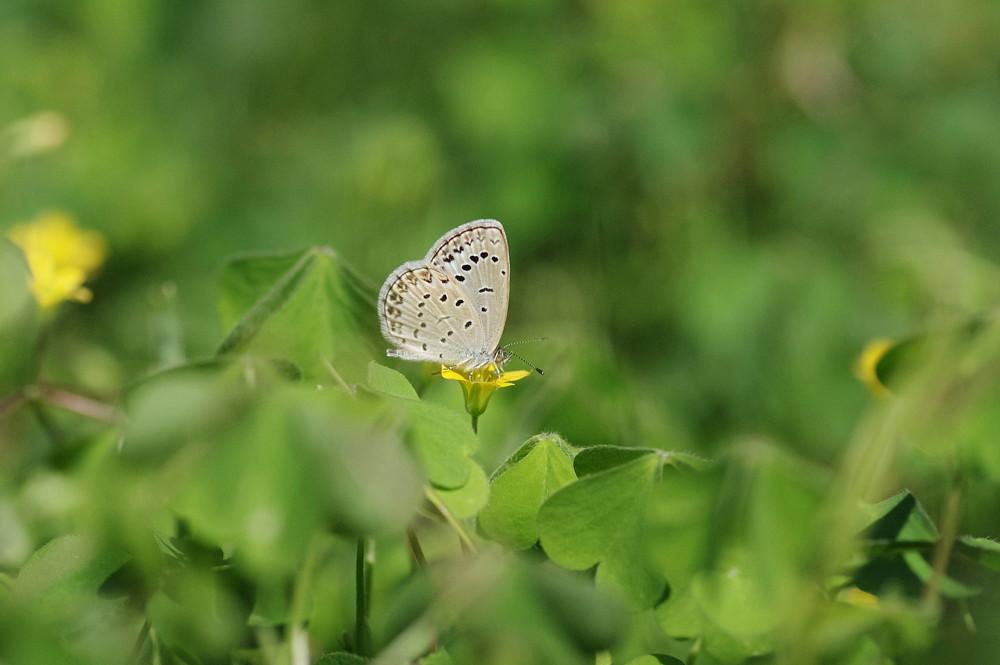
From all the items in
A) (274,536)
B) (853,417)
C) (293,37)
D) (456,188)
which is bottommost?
(853,417)

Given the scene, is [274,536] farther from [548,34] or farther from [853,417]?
[548,34]

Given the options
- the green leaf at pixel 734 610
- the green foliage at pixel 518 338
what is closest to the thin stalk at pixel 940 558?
the green foliage at pixel 518 338

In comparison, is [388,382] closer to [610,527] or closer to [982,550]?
[610,527]

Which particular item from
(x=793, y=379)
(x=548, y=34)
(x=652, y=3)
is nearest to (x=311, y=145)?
(x=548, y=34)

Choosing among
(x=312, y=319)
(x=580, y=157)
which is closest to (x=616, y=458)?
(x=312, y=319)

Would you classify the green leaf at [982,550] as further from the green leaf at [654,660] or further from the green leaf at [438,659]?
the green leaf at [438,659]
